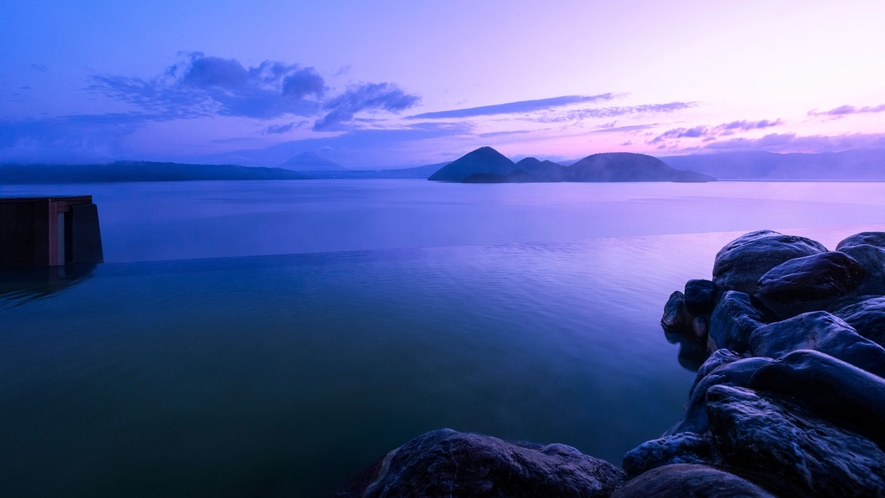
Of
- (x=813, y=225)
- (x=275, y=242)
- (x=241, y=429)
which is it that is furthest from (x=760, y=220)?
(x=241, y=429)

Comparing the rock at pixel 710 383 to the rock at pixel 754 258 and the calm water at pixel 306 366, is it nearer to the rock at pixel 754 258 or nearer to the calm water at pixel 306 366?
the calm water at pixel 306 366

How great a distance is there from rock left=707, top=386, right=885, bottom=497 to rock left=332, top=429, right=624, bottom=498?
902 mm

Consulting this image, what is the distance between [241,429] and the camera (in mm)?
4730

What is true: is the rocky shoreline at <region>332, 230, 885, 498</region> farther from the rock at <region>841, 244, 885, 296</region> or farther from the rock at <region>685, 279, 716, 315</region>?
the rock at <region>685, 279, 716, 315</region>

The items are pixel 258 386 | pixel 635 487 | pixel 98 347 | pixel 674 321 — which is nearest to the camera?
pixel 635 487

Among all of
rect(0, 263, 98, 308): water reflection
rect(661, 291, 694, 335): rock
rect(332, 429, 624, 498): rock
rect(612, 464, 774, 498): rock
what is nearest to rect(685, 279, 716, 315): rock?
rect(661, 291, 694, 335): rock

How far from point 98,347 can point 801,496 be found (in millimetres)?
8260

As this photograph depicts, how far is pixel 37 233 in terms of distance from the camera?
12.0m

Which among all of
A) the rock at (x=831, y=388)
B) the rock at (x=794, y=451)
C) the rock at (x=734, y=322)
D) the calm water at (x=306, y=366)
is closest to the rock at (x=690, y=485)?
the rock at (x=794, y=451)

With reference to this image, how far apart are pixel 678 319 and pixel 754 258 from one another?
160 cm

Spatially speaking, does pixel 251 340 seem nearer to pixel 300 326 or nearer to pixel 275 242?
pixel 300 326

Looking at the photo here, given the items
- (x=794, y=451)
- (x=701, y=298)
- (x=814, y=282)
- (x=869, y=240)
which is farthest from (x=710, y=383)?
(x=869, y=240)

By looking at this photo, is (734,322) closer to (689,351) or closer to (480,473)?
(689,351)

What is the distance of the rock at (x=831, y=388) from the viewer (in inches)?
114
